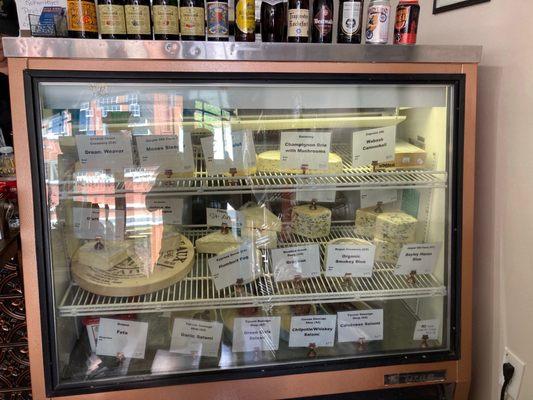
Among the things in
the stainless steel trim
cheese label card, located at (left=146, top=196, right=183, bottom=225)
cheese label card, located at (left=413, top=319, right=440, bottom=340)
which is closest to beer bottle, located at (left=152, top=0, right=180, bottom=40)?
the stainless steel trim

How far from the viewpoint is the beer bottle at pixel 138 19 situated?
1.28 m

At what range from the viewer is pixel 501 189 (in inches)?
56.6

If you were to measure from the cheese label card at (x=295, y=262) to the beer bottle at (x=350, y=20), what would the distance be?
0.67m

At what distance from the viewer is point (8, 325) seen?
1659 mm

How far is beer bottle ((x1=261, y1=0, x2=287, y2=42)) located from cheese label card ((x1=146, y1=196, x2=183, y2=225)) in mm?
657

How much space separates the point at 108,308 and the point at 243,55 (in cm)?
85

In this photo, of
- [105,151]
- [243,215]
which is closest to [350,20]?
[243,215]

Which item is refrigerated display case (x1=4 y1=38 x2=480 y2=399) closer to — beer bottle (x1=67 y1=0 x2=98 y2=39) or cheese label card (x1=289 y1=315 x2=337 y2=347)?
cheese label card (x1=289 y1=315 x2=337 y2=347)

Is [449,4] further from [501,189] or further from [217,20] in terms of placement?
[217,20]

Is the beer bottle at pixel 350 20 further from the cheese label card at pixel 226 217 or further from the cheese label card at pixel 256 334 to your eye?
the cheese label card at pixel 256 334

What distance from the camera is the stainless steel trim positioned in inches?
45.6

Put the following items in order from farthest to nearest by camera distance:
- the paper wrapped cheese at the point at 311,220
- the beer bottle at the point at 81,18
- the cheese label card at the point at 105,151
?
the paper wrapped cheese at the point at 311,220 < the cheese label card at the point at 105,151 < the beer bottle at the point at 81,18

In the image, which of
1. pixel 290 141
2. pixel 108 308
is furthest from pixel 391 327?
pixel 108 308

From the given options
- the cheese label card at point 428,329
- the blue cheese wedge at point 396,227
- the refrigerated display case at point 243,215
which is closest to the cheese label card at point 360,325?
the refrigerated display case at point 243,215
